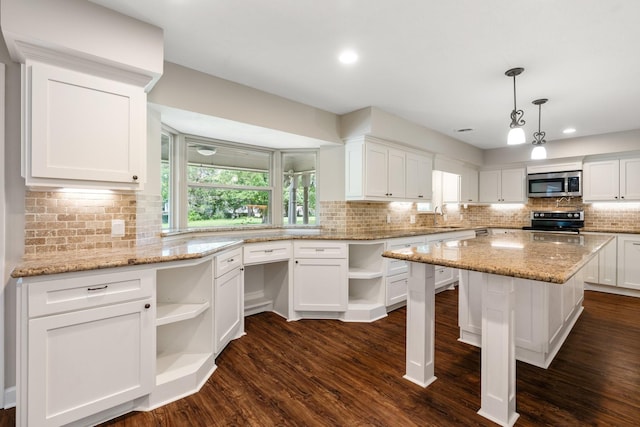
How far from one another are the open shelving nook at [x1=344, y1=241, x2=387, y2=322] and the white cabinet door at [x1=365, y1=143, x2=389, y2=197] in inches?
28.4

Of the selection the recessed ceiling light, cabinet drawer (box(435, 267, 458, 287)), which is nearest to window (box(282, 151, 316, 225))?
the recessed ceiling light

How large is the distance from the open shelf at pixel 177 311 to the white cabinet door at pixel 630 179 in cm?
604

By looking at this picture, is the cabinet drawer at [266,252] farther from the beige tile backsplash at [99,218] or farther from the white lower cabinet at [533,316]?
the white lower cabinet at [533,316]

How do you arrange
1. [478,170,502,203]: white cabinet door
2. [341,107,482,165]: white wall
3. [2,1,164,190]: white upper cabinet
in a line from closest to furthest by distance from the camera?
1. [2,1,164,190]: white upper cabinet
2. [341,107,482,165]: white wall
3. [478,170,502,203]: white cabinet door

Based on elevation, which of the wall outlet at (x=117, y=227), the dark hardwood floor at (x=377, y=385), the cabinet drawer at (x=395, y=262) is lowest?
the dark hardwood floor at (x=377, y=385)

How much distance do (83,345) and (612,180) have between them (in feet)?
22.0

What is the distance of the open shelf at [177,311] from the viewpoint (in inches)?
76.3

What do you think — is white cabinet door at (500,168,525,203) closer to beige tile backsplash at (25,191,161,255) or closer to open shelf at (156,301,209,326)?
open shelf at (156,301,209,326)

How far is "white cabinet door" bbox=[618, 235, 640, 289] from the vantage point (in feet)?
14.0

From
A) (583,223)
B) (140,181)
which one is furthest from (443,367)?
(583,223)

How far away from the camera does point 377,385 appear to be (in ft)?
6.74

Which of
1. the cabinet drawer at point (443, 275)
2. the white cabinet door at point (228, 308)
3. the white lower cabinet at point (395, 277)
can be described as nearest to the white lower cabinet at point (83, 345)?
the white cabinet door at point (228, 308)

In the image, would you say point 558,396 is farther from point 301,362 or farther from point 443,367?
point 301,362

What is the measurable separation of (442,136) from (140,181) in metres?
4.34
